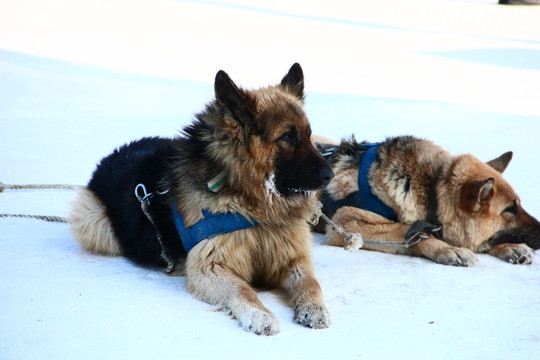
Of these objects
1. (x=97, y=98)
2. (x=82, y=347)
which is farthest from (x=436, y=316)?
(x=97, y=98)

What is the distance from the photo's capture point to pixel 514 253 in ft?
14.9

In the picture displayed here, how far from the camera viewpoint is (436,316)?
3.34 metres

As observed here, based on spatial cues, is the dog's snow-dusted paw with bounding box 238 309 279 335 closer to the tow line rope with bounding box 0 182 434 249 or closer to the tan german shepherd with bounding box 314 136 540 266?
the tow line rope with bounding box 0 182 434 249

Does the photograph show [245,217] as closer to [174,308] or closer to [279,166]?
[279,166]

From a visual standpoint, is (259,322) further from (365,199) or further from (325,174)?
(365,199)

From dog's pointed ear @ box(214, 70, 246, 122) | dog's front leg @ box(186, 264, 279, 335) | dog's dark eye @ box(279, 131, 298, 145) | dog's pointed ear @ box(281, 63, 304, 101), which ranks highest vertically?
dog's pointed ear @ box(281, 63, 304, 101)

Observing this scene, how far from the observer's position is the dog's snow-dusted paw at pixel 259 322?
10.0ft

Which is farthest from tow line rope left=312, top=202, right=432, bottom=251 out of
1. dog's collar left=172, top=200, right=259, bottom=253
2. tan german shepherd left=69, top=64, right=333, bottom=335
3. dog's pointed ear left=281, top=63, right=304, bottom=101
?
dog's pointed ear left=281, top=63, right=304, bottom=101

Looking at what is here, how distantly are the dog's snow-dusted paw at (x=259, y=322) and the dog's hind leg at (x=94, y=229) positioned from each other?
1.60m

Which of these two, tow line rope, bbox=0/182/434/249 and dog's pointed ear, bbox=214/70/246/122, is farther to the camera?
tow line rope, bbox=0/182/434/249

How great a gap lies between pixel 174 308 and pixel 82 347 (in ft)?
2.28

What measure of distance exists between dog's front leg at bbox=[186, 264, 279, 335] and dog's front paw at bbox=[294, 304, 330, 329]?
16 centimetres

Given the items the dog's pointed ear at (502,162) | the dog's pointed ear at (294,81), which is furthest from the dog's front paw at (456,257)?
the dog's pointed ear at (294,81)

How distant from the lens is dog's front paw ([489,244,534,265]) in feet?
14.7
